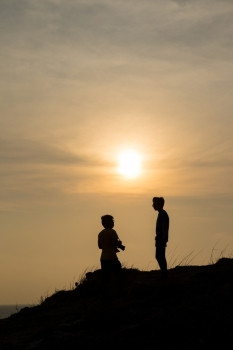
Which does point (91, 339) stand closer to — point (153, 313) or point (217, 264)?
point (153, 313)

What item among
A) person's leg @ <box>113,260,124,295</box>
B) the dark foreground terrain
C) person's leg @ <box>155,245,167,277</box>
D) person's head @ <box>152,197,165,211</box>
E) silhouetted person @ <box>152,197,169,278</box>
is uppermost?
person's head @ <box>152,197,165,211</box>

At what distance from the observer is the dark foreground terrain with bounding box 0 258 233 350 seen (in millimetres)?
10758

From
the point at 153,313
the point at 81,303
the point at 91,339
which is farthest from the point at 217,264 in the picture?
the point at 91,339

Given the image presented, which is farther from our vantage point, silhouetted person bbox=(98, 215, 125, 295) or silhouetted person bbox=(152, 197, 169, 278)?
silhouetted person bbox=(152, 197, 169, 278)

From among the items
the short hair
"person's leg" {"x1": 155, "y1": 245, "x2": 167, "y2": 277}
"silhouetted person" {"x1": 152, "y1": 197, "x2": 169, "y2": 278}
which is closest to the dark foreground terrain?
"person's leg" {"x1": 155, "y1": 245, "x2": 167, "y2": 277}

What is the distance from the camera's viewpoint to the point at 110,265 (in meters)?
15.0

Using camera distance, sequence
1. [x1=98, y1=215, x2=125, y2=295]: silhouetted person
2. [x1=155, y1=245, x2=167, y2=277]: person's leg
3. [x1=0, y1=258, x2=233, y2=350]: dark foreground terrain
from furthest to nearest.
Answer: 1. [x1=155, y1=245, x2=167, y2=277]: person's leg
2. [x1=98, y1=215, x2=125, y2=295]: silhouetted person
3. [x1=0, y1=258, x2=233, y2=350]: dark foreground terrain

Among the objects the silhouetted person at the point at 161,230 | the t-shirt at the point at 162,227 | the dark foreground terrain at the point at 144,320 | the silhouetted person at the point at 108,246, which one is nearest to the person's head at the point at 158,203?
the silhouetted person at the point at 161,230

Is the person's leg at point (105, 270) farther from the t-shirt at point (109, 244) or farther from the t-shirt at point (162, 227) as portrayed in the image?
the t-shirt at point (162, 227)

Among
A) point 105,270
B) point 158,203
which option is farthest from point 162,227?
point 105,270

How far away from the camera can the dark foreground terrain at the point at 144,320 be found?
10758mm

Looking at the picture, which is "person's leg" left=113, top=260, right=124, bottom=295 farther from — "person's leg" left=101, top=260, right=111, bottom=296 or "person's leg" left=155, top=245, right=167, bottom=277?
"person's leg" left=155, top=245, right=167, bottom=277

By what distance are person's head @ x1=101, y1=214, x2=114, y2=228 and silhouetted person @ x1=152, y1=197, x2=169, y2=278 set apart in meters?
1.41

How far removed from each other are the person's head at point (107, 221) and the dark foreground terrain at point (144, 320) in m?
1.72
